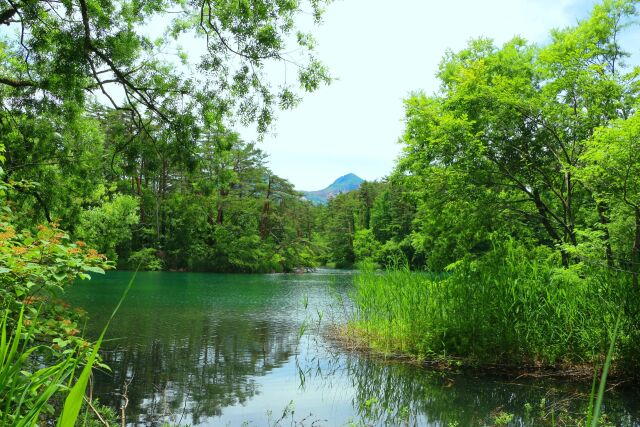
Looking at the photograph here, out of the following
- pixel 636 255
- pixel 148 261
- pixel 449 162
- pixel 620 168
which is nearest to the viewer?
pixel 620 168

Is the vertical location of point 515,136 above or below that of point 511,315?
above

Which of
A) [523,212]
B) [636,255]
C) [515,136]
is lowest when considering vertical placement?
[636,255]

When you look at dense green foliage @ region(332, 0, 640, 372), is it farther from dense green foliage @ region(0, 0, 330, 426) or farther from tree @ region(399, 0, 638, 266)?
dense green foliage @ region(0, 0, 330, 426)

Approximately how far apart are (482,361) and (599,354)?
Answer: 157 cm

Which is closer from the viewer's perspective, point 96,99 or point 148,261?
point 96,99

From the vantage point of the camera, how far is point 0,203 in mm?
3869

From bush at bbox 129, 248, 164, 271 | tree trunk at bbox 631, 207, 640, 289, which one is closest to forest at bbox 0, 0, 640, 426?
tree trunk at bbox 631, 207, 640, 289

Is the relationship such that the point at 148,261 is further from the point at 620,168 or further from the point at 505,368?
the point at 620,168

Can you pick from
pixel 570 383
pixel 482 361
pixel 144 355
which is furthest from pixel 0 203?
pixel 570 383

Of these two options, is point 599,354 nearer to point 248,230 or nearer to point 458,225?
point 458,225

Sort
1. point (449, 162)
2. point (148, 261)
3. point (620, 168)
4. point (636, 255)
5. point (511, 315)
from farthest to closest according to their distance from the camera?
1. point (148, 261)
2. point (449, 162)
3. point (511, 315)
4. point (636, 255)
5. point (620, 168)

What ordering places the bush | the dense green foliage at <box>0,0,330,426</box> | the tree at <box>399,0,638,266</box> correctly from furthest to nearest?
the bush
the tree at <box>399,0,638,266</box>
the dense green foliage at <box>0,0,330,426</box>

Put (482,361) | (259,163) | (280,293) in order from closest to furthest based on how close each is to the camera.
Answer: (482,361), (280,293), (259,163)

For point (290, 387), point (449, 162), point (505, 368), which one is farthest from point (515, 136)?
point (290, 387)
